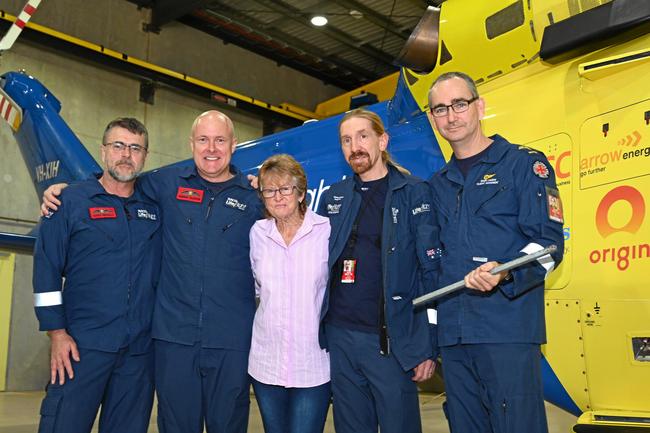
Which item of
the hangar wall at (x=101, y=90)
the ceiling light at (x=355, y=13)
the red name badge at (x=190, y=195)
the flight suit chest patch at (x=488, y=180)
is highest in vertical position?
the ceiling light at (x=355, y=13)

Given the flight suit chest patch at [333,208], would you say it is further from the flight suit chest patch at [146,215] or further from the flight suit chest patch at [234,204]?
the flight suit chest patch at [146,215]

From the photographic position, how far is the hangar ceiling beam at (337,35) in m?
12.3

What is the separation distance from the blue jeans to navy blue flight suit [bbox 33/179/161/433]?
72 cm

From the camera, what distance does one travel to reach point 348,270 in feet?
8.41

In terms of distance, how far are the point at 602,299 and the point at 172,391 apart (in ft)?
6.55

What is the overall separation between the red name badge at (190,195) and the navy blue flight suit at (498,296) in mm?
1206

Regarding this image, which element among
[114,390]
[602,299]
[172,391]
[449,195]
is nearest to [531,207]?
[449,195]

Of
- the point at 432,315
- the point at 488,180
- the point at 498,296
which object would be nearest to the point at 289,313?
the point at 432,315

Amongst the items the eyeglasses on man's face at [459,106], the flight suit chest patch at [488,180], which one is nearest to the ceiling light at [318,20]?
the eyeglasses on man's face at [459,106]

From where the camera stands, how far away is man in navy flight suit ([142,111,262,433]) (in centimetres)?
274

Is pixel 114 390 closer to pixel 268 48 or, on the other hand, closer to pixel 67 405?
pixel 67 405

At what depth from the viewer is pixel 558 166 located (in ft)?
9.97

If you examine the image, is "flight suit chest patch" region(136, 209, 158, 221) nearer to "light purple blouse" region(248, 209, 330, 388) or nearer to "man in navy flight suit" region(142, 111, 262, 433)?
"man in navy flight suit" region(142, 111, 262, 433)

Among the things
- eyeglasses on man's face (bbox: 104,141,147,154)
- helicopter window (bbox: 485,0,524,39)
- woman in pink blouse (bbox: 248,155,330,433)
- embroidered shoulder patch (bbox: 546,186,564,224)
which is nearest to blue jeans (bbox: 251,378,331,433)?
woman in pink blouse (bbox: 248,155,330,433)
